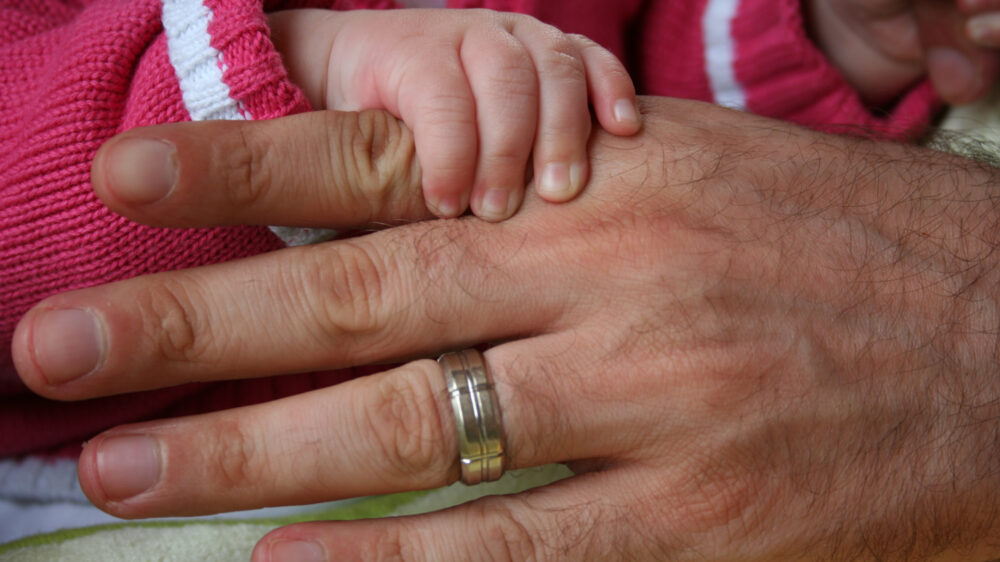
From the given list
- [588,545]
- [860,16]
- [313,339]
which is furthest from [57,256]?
[860,16]

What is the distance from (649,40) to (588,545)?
38.6 inches

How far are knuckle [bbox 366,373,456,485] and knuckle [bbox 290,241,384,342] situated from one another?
0.07 m

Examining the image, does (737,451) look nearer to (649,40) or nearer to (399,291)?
(399,291)

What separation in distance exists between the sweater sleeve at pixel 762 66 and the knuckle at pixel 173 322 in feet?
3.20

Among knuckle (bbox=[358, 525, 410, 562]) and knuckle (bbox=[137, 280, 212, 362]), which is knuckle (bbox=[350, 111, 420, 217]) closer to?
knuckle (bbox=[137, 280, 212, 362])

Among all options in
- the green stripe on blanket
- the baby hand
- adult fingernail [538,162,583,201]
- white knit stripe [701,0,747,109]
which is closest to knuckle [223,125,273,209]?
the baby hand

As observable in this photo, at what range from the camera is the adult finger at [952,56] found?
1177mm

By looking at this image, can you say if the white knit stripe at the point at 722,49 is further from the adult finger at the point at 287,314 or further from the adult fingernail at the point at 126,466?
the adult fingernail at the point at 126,466

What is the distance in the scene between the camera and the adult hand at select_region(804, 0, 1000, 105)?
118 centimetres

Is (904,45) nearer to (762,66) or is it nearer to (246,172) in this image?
(762,66)

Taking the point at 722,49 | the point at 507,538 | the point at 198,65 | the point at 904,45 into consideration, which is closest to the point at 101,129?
the point at 198,65

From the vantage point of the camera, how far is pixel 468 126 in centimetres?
70

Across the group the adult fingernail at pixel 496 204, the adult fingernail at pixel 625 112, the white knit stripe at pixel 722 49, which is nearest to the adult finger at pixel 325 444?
the adult fingernail at pixel 496 204

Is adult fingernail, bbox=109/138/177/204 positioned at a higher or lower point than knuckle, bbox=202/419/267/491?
higher
